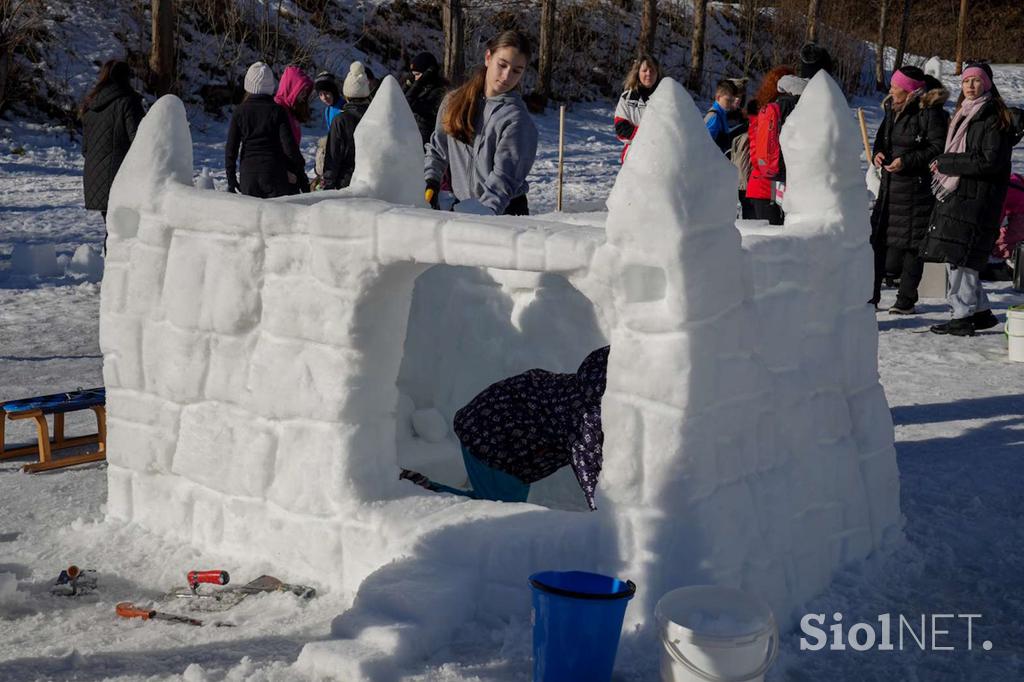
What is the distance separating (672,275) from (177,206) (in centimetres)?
179

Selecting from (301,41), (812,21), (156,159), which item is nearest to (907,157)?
(156,159)

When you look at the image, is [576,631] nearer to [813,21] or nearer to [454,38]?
[454,38]

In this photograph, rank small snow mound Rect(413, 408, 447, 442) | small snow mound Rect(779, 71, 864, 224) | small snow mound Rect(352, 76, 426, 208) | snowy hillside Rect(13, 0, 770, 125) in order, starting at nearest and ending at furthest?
small snow mound Rect(779, 71, 864, 224) < small snow mound Rect(352, 76, 426, 208) < small snow mound Rect(413, 408, 447, 442) < snowy hillside Rect(13, 0, 770, 125)

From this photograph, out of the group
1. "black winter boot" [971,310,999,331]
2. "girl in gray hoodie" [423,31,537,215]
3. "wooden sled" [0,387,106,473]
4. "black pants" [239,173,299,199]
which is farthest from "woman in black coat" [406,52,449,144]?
"black winter boot" [971,310,999,331]

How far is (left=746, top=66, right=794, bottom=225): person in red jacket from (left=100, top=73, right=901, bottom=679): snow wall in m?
3.99

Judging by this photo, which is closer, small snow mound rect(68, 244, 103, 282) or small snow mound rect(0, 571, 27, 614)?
small snow mound rect(0, 571, 27, 614)

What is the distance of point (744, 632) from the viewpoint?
2.95 m

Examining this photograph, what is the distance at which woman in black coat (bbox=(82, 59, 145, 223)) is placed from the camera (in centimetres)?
786

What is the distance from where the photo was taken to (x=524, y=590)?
3.52m

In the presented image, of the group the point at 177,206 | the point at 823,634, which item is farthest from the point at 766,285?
the point at 177,206

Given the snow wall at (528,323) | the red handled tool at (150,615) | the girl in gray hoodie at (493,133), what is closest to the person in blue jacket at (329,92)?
the girl in gray hoodie at (493,133)

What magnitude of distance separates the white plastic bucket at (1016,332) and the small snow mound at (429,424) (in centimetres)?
386

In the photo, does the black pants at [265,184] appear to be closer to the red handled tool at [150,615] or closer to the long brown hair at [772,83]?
the long brown hair at [772,83]

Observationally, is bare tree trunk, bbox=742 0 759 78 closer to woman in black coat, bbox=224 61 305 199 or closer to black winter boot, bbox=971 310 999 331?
black winter boot, bbox=971 310 999 331
